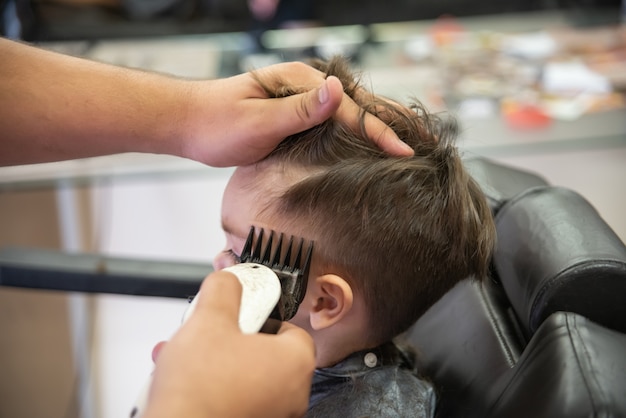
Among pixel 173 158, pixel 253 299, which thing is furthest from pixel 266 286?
pixel 173 158

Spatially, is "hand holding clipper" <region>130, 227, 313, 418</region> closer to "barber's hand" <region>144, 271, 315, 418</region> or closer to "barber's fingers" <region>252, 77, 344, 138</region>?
"barber's hand" <region>144, 271, 315, 418</region>

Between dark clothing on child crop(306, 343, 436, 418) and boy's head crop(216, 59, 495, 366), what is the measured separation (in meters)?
0.05

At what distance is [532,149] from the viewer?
6.82ft

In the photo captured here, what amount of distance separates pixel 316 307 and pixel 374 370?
147 millimetres

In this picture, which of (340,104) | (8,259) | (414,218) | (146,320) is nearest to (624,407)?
(414,218)

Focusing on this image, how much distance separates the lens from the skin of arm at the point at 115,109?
3.19 feet

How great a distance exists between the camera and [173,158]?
1972mm

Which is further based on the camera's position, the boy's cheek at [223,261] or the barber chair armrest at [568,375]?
the boy's cheek at [223,261]

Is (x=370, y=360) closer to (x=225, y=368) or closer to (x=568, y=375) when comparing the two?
(x=568, y=375)

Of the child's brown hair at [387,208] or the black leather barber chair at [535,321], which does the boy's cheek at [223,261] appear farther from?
the black leather barber chair at [535,321]

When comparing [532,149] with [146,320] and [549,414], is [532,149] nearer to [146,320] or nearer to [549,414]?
[146,320]

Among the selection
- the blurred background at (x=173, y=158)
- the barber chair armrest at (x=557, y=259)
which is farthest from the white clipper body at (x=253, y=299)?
the blurred background at (x=173, y=158)

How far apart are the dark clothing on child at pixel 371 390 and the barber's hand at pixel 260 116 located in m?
0.33

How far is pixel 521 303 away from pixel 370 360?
0.23 meters
